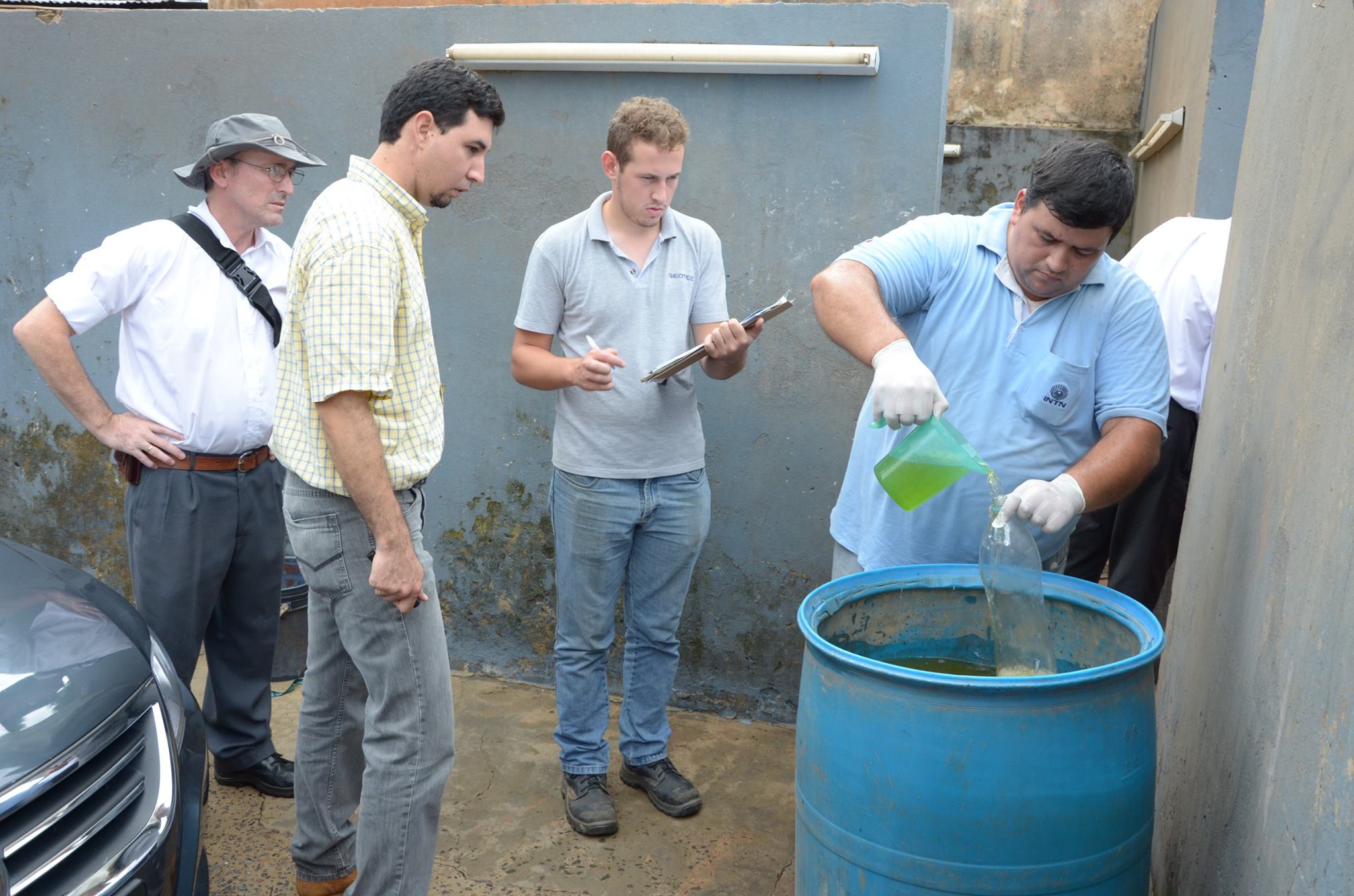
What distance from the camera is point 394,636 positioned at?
227 centimetres

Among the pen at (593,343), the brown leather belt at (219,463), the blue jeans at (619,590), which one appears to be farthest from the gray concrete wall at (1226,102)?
the brown leather belt at (219,463)

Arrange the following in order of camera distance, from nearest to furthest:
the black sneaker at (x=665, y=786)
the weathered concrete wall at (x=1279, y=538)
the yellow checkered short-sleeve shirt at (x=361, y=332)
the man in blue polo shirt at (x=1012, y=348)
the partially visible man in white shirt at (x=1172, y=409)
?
the weathered concrete wall at (x=1279, y=538)
the yellow checkered short-sleeve shirt at (x=361, y=332)
the man in blue polo shirt at (x=1012, y=348)
the black sneaker at (x=665, y=786)
the partially visible man in white shirt at (x=1172, y=409)

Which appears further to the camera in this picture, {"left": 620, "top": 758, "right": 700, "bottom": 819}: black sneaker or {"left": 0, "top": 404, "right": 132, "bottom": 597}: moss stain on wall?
{"left": 0, "top": 404, "right": 132, "bottom": 597}: moss stain on wall

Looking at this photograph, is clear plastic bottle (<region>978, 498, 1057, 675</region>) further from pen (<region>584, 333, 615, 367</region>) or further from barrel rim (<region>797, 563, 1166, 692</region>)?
pen (<region>584, 333, 615, 367</region>)

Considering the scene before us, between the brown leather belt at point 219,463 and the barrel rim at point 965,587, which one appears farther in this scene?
the brown leather belt at point 219,463

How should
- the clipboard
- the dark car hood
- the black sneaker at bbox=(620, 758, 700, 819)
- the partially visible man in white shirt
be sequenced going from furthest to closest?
the partially visible man in white shirt < the black sneaker at bbox=(620, 758, 700, 819) < the clipboard < the dark car hood

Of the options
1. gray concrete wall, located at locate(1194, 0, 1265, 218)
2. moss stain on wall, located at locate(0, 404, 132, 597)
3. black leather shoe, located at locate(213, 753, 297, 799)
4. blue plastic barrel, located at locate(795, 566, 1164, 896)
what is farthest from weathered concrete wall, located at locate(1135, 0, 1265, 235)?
moss stain on wall, located at locate(0, 404, 132, 597)

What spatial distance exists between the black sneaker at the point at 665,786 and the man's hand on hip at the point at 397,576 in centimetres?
127

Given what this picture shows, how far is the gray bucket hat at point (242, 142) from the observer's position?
9.41 ft

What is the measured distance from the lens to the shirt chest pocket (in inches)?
88.6

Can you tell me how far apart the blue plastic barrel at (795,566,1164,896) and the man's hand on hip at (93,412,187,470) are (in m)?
1.90

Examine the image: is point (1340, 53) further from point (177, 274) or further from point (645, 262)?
point (177, 274)

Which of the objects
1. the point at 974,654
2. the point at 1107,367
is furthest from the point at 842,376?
the point at 974,654

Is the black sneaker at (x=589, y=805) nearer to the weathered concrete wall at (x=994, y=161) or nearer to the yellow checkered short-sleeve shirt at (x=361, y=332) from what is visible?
the yellow checkered short-sleeve shirt at (x=361, y=332)
